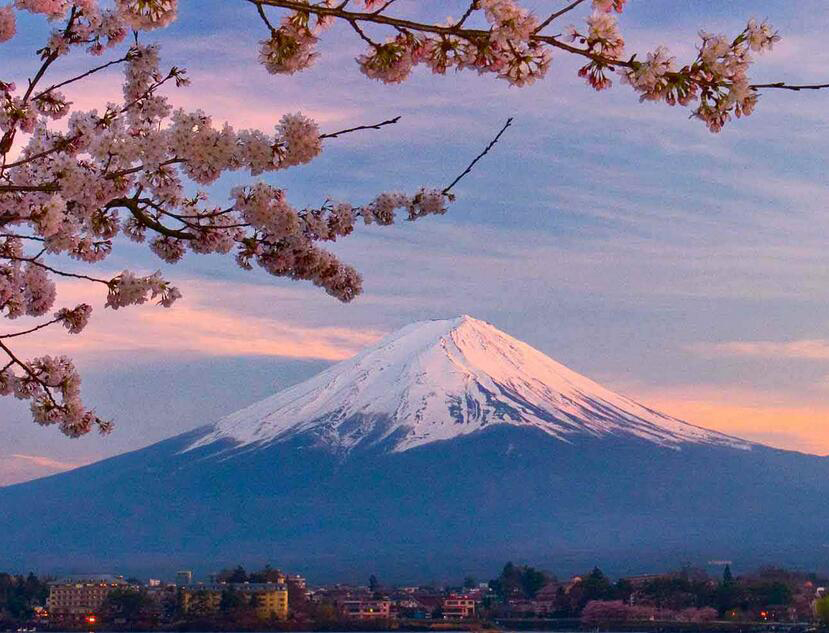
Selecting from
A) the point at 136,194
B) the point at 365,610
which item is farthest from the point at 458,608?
the point at 136,194

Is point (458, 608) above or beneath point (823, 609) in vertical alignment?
above

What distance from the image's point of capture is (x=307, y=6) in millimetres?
4223

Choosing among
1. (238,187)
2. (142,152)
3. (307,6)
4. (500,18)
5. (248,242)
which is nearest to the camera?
(500,18)

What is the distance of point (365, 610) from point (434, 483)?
8129cm

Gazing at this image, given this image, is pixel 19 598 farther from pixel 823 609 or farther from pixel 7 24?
pixel 7 24

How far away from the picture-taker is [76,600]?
7688 centimetres

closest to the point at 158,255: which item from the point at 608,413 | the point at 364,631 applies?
the point at 364,631

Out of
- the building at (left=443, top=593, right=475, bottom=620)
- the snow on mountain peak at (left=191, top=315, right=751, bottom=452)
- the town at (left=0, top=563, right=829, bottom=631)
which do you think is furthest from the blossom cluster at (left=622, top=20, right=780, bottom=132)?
the snow on mountain peak at (left=191, top=315, right=751, bottom=452)

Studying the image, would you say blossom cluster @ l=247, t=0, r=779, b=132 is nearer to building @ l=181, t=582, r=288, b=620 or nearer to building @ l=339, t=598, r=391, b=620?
building @ l=181, t=582, r=288, b=620

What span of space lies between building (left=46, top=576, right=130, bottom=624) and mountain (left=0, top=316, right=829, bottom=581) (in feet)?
203

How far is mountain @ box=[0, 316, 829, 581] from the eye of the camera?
153 m

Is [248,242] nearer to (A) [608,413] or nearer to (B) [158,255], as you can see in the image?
(B) [158,255]

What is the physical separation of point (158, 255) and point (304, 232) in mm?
617

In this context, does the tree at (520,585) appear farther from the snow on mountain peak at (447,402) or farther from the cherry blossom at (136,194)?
the cherry blossom at (136,194)
